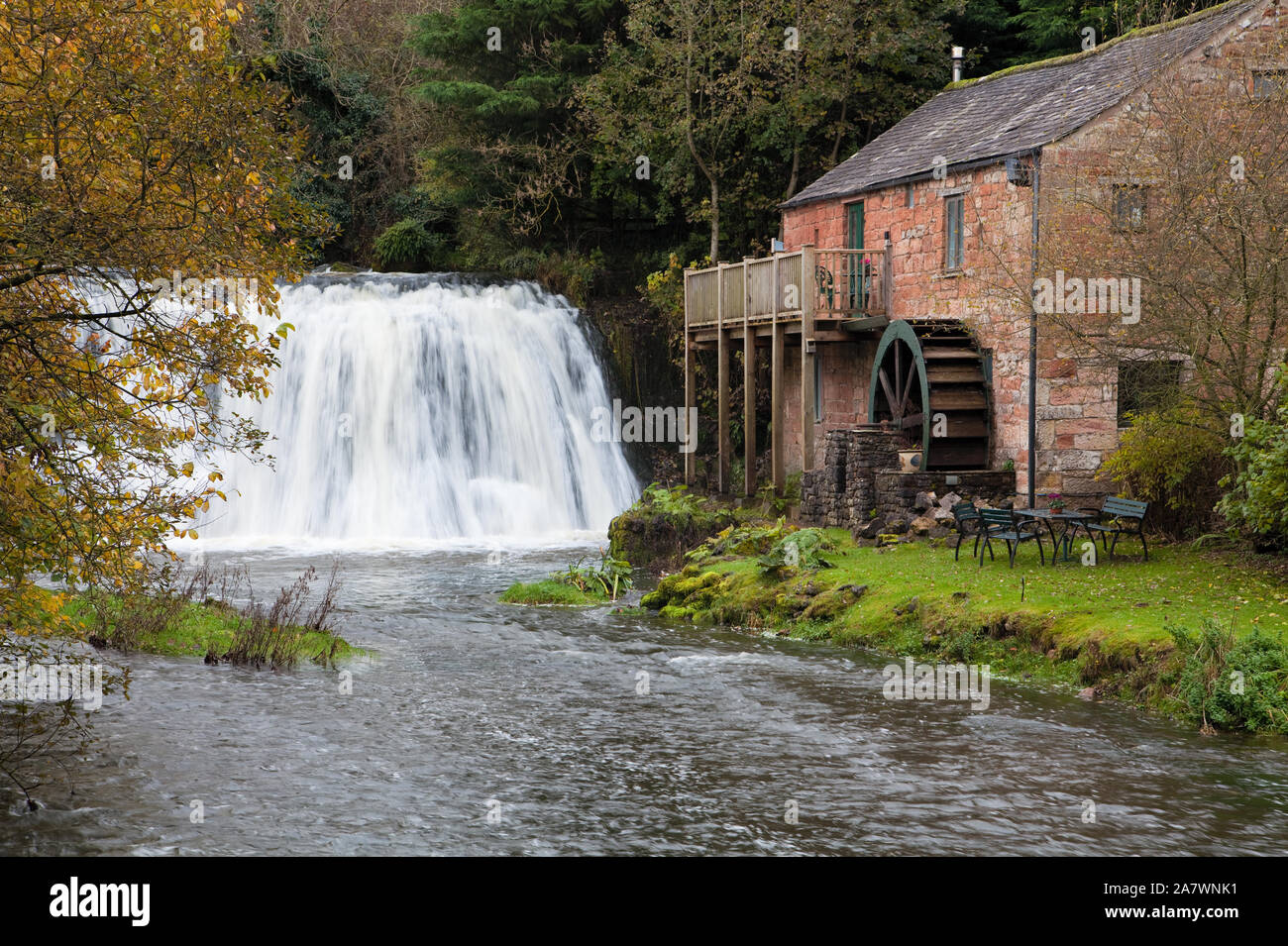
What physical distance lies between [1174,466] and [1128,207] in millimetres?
3269

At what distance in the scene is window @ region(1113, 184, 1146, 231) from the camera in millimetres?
16188

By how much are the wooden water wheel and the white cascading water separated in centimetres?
901

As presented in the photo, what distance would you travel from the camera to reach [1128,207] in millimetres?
16453

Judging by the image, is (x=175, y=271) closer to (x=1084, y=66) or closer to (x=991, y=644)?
(x=991, y=644)

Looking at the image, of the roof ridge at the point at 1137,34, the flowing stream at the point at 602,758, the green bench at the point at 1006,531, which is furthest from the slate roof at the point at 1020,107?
the flowing stream at the point at 602,758

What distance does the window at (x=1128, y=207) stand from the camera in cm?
Answer: 1619

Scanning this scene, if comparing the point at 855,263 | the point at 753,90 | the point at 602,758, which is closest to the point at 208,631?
the point at 602,758

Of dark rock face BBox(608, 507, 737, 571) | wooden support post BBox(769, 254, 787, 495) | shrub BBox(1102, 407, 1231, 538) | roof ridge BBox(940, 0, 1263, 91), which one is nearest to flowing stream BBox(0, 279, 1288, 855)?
dark rock face BBox(608, 507, 737, 571)

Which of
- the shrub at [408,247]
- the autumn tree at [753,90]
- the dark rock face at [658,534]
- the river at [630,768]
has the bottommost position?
the river at [630,768]

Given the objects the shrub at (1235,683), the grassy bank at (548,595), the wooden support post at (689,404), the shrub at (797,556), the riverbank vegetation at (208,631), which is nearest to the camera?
the shrub at (1235,683)

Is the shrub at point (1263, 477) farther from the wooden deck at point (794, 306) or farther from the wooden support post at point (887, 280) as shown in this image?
the wooden support post at point (887, 280)

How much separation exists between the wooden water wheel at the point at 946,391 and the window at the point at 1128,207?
4136 mm

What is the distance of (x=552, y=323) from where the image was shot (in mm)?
31016
